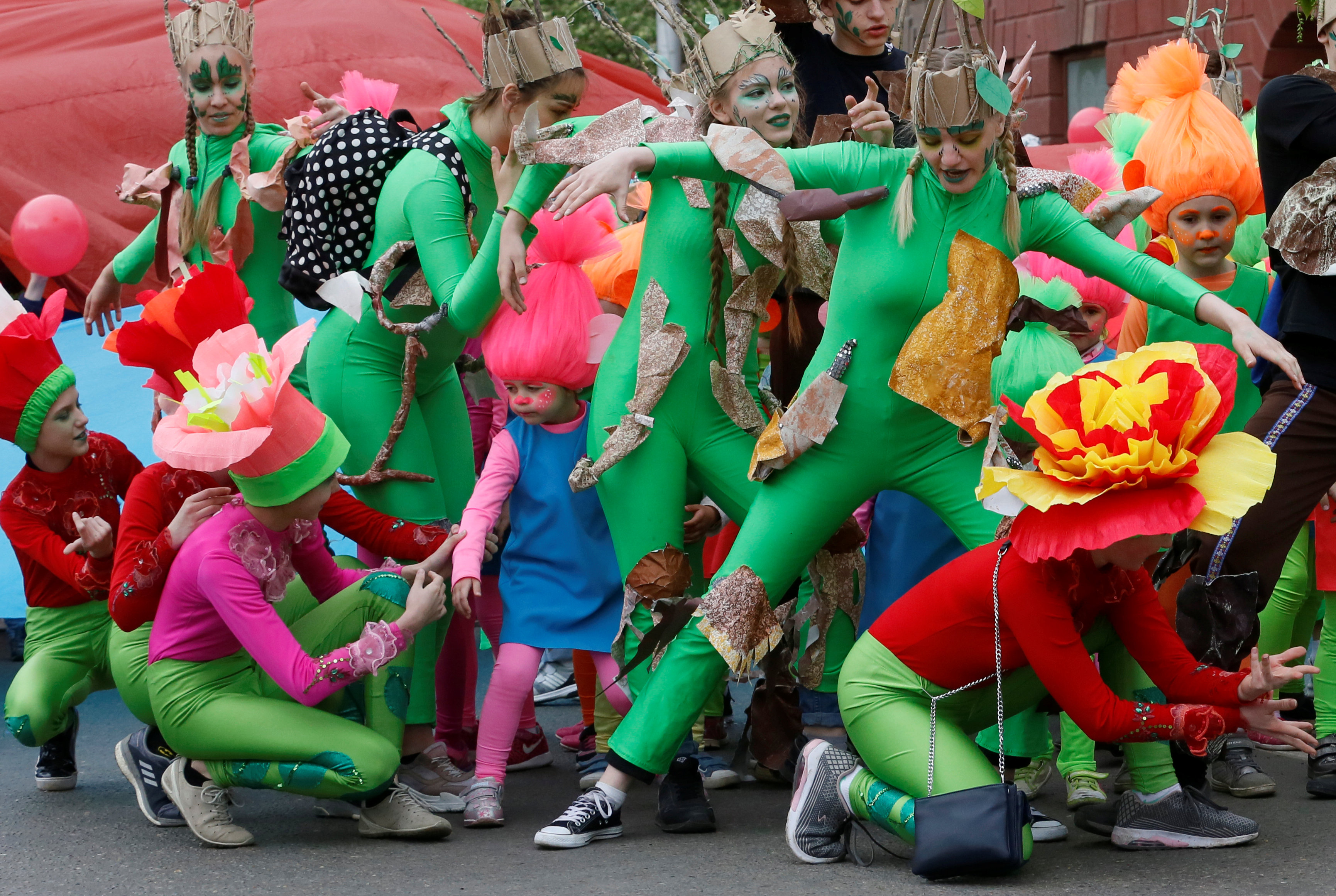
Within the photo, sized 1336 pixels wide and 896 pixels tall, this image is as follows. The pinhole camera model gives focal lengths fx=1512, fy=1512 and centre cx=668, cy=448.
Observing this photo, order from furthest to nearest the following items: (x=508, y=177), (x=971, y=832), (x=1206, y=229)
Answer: (x=1206, y=229) → (x=508, y=177) → (x=971, y=832)

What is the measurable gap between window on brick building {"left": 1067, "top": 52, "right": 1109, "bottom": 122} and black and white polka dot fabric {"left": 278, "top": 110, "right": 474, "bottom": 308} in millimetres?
10909

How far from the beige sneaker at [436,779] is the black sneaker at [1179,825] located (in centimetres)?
162

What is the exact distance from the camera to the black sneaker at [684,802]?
3.66m

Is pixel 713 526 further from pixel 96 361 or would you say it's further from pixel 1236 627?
pixel 96 361

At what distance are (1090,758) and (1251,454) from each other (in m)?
1.15

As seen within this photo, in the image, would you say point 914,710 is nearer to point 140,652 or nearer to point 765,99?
point 765,99

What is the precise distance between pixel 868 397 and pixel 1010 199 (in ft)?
1.81

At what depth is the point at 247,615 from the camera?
3516mm

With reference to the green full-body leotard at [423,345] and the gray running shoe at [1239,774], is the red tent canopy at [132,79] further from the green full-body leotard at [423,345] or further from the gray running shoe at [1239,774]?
the gray running shoe at [1239,774]

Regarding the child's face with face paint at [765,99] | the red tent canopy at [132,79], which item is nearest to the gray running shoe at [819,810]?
the child's face with face paint at [765,99]

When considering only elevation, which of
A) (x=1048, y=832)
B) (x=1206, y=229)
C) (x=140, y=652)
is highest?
(x=1206, y=229)

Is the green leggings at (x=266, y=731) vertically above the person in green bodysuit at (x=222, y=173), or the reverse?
the person in green bodysuit at (x=222, y=173)

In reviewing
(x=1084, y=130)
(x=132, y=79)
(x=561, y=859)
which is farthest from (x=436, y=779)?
(x=132, y=79)

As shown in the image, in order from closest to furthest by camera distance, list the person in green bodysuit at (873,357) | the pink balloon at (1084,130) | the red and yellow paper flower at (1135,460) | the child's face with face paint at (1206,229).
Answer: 1. the red and yellow paper flower at (1135,460)
2. the person in green bodysuit at (873,357)
3. the child's face with face paint at (1206,229)
4. the pink balloon at (1084,130)
